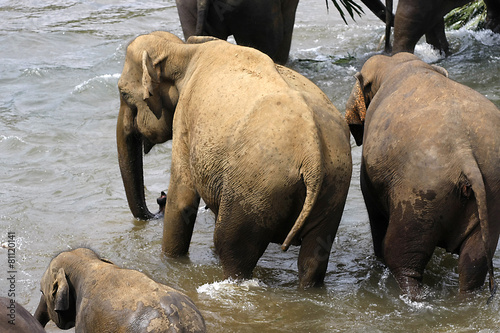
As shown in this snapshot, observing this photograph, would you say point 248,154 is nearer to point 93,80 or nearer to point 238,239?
point 238,239

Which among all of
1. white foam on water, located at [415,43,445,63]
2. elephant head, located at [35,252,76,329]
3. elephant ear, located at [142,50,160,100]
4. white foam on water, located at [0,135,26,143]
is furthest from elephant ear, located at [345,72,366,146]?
white foam on water, located at [415,43,445,63]

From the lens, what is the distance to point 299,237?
468cm

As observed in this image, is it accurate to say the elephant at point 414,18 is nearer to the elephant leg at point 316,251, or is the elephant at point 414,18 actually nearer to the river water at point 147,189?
the river water at point 147,189

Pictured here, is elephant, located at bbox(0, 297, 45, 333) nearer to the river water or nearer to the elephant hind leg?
the river water

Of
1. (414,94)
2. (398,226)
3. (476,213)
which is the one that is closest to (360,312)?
(398,226)

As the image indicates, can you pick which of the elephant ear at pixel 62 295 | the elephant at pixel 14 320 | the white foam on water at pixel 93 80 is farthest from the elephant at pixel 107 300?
the white foam on water at pixel 93 80

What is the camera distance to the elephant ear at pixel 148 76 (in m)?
5.52

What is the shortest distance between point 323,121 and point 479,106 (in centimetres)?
84

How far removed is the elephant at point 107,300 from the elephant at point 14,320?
0.31 metres

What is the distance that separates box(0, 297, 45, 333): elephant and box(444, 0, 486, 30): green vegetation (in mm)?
9258

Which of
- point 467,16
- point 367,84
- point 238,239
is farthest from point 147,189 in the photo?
point 467,16

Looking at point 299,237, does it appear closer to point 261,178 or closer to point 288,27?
point 261,178

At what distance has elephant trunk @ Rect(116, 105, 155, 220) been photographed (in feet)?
19.9

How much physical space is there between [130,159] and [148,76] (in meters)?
0.84
